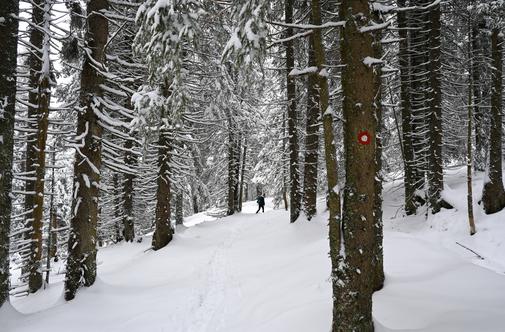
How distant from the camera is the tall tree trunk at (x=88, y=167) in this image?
813 cm

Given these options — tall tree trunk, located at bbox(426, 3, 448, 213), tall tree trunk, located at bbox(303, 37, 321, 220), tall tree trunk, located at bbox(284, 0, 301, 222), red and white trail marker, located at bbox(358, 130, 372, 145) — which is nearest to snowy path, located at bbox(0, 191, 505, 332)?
tall tree trunk, located at bbox(303, 37, 321, 220)

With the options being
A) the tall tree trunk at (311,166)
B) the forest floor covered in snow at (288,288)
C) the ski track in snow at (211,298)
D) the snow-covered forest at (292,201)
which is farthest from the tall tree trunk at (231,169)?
the ski track in snow at (211,298)

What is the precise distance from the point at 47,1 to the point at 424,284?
11.2 m

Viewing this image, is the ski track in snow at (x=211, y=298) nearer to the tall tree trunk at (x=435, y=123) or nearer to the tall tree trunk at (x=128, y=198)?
the tall tree trunk at (x=128, y=198)

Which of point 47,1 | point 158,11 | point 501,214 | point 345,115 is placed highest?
point 47,1

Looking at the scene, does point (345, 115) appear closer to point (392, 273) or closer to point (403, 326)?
point (403, 326)

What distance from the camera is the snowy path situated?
550 centimetres

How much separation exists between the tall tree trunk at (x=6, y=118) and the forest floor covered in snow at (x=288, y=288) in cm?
105

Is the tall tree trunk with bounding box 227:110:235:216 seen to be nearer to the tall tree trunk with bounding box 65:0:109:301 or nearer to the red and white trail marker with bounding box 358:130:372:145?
the tall tree trunk with bounding box 65:0:109:301

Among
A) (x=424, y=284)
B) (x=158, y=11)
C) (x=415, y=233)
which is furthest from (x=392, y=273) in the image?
(x=158, y=11)

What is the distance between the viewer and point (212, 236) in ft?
55.5

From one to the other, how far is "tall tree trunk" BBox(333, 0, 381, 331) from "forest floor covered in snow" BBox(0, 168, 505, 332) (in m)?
0.58

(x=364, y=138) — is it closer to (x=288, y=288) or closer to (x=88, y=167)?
(x=288, y=288)

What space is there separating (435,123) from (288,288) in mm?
8055
